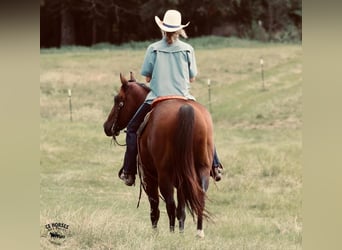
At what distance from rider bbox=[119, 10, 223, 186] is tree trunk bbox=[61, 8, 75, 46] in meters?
0.73

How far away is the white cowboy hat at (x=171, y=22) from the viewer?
593 cm

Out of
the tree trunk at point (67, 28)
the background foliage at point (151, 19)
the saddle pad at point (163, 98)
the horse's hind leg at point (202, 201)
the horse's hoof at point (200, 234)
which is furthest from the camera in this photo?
the tree trunk at point (67, 28)

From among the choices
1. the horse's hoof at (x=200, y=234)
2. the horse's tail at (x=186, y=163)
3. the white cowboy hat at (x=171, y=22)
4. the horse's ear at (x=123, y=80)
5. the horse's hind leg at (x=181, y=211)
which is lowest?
the horse's hoof at (x=200, y=234)

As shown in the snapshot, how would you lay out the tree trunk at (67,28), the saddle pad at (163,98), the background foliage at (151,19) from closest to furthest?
the saddle pad at (163,98) → the background foliage at (151,19) → the tree trunk at (67,28)

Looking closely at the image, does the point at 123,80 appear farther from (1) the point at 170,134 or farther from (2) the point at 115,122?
(1) the point at 170,134

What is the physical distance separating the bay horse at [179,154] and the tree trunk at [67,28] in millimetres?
1068

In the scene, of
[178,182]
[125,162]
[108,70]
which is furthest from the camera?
[108,70]

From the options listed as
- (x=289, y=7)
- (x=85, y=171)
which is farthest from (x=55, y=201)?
(x=289, y=7)

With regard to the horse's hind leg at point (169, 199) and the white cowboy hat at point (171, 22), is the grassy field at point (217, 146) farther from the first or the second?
the white cowboy hat at point (171, 22)

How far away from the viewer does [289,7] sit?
20.6 feet

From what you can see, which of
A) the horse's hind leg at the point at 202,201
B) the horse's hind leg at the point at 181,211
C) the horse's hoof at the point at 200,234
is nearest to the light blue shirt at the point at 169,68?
the horse's hind leg at the point at 202,201

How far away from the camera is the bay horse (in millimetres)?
5621

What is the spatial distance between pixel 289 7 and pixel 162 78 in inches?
42.6
